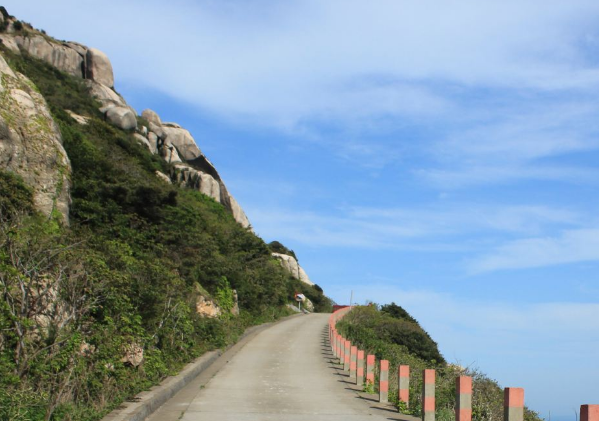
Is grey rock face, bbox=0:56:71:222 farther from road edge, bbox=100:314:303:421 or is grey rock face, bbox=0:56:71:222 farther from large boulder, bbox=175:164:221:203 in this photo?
large boulder, bbox=175:164:221:203

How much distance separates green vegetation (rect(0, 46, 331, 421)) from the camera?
988cm

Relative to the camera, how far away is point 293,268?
89.7 m

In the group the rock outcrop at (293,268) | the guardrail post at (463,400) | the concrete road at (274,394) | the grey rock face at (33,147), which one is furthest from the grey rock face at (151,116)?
the guardrail post at (463,400)

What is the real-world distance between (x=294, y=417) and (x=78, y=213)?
2030 cm

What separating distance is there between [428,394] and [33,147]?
20.9 meters

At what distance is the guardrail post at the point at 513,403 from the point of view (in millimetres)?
8438

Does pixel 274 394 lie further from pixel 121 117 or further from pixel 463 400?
pixel 121 117

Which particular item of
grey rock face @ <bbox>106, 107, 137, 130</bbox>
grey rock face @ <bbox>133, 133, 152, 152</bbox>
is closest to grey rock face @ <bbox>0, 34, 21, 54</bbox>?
grey rock face @ <bbox>106, 107, 137, 130</bbox>

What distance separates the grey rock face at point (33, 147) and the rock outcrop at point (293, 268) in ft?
188

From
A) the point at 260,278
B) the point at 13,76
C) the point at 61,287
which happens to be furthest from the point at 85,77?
the point at 61,287

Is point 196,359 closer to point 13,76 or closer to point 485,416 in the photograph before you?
point 485,416

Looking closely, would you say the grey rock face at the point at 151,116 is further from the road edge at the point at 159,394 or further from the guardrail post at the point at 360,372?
the guardrail post at the point at 360,372

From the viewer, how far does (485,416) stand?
12148 mm

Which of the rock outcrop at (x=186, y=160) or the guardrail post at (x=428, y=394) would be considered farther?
the rock outcrop at (x=186, y=160)
